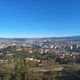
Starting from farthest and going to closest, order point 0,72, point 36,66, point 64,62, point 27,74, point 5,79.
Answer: point 64,62 < point 36,66 < point 0,72 < point 27,74 < point 5,79

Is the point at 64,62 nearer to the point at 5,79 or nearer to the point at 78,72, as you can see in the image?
the point at 78,72

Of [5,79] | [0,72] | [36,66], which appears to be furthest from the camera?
[36,66]

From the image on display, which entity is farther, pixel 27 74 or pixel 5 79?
pixel 27 74

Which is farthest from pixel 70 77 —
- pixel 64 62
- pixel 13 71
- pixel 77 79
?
pixel 64 62

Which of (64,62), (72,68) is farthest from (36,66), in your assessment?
(72,68)

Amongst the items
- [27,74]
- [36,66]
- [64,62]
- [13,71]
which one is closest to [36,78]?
[27,74]

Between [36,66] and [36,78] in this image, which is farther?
[36,66]

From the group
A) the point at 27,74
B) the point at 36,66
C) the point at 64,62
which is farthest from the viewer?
the point at 64,62

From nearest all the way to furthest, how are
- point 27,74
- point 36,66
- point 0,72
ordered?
point 27,74
point 0,72
point 36,66

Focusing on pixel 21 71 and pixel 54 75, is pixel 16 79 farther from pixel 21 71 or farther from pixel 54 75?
pixel 54 75
